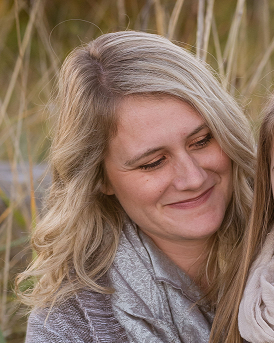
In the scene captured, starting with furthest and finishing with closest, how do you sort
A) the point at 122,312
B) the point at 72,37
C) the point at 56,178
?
the point at 72,37, the point at 56,178, the point at 122,312

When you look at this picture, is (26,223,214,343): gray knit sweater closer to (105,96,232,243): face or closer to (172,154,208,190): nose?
(105,96,232,243): face

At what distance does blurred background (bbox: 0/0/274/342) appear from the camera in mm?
2406

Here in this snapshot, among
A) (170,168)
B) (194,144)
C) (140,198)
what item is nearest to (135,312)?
(140,198)

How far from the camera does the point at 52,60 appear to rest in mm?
2525

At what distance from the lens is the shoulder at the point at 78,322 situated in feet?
6.08

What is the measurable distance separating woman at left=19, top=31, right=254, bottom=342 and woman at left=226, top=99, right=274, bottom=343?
0.14 metres

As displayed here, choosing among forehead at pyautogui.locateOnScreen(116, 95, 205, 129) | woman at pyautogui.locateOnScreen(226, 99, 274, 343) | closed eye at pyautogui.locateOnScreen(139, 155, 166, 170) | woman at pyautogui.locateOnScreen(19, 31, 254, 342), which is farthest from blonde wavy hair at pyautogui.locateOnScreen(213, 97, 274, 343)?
closed eye at pyautogui.locateOnScreen(139, 155, 166, 170)

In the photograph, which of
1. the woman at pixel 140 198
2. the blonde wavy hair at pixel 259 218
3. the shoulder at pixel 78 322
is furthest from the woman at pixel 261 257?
the shoulder at pixel 78 322

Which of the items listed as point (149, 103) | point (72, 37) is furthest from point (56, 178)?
point (72, 37)

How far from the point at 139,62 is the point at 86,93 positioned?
26cm

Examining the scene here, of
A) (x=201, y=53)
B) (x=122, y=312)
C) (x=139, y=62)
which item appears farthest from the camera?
(x=201, y=53)

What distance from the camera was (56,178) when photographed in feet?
6.81

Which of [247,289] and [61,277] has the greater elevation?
[247,289]

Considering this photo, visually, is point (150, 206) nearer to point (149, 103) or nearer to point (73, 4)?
point (149, 103)
